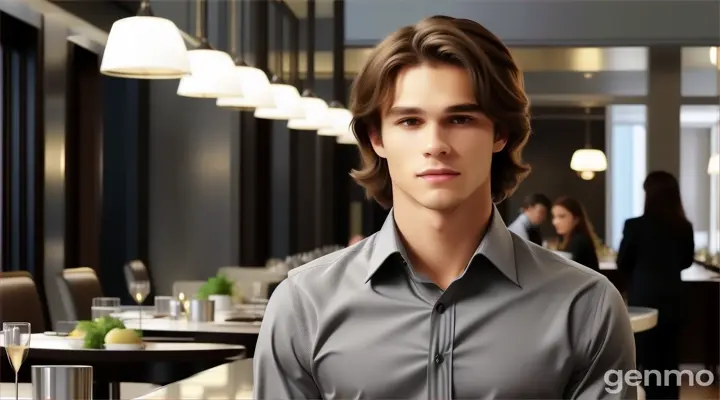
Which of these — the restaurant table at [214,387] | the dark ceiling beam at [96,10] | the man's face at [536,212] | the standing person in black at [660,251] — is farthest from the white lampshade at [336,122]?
the restaurant table at [214,387]

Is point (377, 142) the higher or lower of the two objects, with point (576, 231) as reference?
higher

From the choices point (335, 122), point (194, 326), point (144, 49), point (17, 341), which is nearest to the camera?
point (17, 341)

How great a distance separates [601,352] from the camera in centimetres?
129

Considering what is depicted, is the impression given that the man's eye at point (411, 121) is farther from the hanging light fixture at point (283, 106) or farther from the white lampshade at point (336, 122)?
the white lampshade at point (336, 122)

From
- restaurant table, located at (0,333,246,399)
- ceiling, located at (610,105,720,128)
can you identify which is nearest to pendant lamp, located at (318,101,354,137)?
ceiling, located at (610,105,720,128)

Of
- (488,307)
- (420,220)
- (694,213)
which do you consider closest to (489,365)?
(488,307)

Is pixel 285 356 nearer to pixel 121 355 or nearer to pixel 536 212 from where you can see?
pixel 121 355

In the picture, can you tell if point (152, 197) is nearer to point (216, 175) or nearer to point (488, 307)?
point (216, 175)

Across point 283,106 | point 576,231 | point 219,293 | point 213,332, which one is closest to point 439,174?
point 213,332

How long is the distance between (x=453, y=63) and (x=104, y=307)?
3745 mm

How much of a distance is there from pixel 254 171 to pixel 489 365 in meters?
8.59

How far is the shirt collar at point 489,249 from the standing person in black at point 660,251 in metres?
6.19

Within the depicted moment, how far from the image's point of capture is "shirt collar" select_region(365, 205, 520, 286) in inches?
51.1

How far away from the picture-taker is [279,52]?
33.9ft
